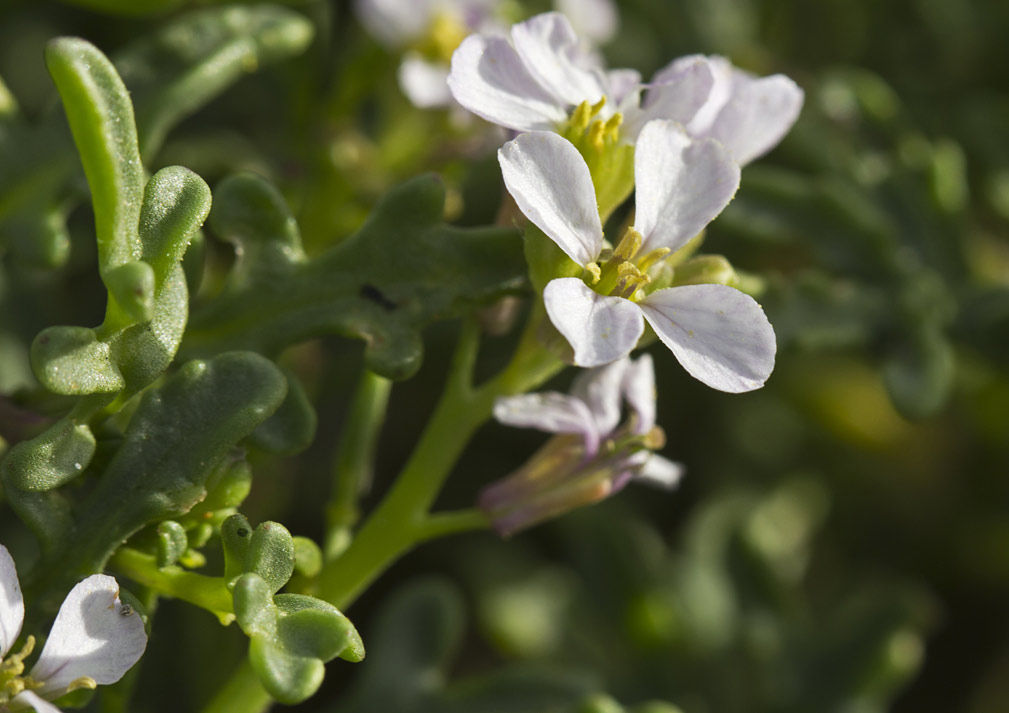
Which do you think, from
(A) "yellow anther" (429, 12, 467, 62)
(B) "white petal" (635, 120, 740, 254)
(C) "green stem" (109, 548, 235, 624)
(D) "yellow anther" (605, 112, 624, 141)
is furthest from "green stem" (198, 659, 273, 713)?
(A) "yellow anther" (429, 12, 467, 62)

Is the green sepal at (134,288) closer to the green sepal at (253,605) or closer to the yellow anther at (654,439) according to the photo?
the green sepal at (253,605)

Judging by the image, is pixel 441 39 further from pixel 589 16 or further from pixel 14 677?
pixel 14 677

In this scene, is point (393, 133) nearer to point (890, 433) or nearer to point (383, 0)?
point (383, 0)

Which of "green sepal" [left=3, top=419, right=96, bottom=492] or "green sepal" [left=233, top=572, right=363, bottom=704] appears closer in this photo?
"green sepal" [left=233, top=572, right=363, bottom=704]

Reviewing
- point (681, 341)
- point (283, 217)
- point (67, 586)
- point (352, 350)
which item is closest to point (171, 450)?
point (67, 586)

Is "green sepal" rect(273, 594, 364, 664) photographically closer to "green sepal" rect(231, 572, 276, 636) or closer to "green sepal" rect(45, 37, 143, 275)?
"green sepal" rect(231, 572, 276, 636)

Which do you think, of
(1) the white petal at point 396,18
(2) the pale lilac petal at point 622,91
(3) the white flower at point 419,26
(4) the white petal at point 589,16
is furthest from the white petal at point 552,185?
(4) the white petal at point 589,16
